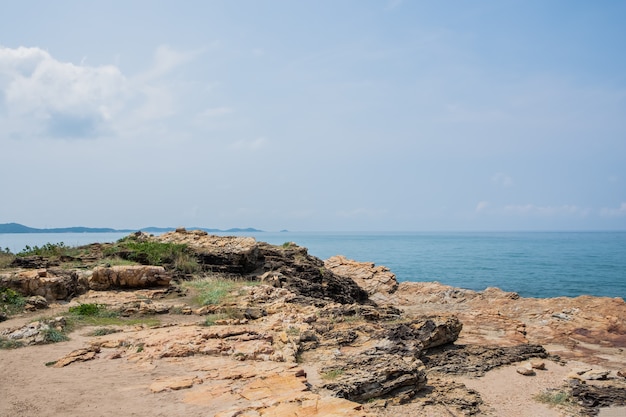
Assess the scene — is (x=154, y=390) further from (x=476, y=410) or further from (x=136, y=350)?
(x=476, y=410)

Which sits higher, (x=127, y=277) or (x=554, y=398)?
(x=127, y=277)

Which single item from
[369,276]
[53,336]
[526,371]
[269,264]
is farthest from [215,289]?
[369,276]

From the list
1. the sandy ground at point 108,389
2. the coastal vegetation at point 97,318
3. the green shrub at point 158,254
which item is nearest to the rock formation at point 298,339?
the sandy ground at point 108,389

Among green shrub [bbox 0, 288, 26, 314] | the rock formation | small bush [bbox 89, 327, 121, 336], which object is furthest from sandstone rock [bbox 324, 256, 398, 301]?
green shrub [bbox 0, 288, 26, 314]

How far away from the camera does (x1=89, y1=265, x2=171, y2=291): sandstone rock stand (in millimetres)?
18000

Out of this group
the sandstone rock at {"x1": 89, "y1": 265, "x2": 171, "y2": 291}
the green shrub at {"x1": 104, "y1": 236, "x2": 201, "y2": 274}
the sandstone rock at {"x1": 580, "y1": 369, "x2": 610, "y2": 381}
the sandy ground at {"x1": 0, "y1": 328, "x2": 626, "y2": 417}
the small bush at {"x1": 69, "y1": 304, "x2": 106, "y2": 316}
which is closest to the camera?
the sandy ground at {"x1": 0, "y1": 328, "x2": 626, "y2": 417}

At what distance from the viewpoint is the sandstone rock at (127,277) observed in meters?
18.0

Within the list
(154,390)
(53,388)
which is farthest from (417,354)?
(53,388)

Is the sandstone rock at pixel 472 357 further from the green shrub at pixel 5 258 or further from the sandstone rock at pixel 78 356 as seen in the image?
the green shrub at pixel 5 258

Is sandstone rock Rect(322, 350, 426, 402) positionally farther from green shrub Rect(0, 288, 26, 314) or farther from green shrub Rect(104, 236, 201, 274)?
green shrub Rect(104, 236, 201, 274)

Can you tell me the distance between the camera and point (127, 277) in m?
18.5

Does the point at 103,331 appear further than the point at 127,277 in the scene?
No

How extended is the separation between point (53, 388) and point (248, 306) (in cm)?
825

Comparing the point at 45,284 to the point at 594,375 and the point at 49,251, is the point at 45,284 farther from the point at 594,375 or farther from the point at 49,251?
the point at 594,375
